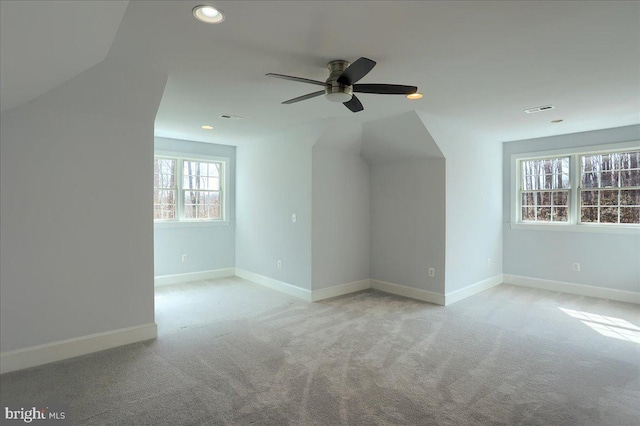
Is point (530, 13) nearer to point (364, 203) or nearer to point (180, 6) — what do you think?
point (180, 6)

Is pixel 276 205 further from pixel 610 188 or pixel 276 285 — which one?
pixel 610 188

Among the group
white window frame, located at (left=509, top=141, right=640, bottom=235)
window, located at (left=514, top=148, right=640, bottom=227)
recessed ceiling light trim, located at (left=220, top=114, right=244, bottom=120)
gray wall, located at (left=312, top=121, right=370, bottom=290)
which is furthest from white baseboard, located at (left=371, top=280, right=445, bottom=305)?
recessed ceiling light trim, located at (left=220, top=114, right=244, bottom=120)

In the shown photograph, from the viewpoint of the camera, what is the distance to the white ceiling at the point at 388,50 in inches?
75.5

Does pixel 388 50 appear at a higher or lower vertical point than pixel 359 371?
higher

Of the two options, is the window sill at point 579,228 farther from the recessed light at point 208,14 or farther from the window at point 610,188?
the recessed light at point 208,14

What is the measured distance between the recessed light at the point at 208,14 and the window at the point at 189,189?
4.11 m

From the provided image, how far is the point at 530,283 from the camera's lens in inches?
218

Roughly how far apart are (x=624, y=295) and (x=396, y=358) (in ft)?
13.1

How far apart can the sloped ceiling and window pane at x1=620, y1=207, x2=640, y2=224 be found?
6.27 m

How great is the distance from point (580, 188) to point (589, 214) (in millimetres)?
414

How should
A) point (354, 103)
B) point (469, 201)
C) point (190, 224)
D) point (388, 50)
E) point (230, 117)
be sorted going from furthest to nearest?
1. point (190, 224)
2. point (469, 201)
3. point (230, 117)
4. point (354, 103)
5. point (388, 50)

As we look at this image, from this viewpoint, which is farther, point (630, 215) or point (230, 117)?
point (630, 215)

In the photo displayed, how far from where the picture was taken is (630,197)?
4.74 metres

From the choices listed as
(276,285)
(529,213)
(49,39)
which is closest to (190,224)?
(276,285)
